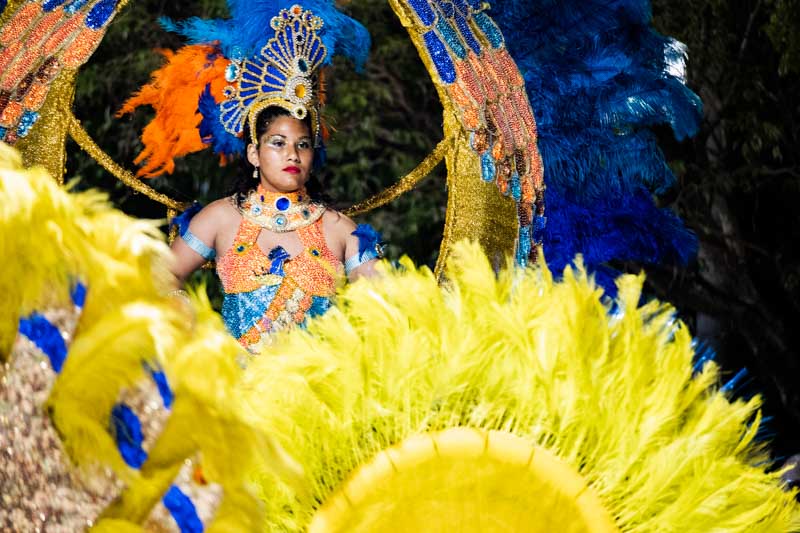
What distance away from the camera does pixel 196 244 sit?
12.7 feet

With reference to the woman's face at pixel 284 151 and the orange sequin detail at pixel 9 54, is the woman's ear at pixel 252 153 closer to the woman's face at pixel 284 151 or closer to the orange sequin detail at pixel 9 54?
the woman's face at pixel 284 151

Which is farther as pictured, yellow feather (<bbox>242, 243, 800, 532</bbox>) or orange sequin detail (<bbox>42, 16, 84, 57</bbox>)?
orange sequin detail (<bbox>42, 16, 84, 57</bbox>)

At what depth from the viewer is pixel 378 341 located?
4.74 ft

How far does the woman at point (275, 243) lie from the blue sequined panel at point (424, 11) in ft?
1.71

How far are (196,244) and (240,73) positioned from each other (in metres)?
0.59

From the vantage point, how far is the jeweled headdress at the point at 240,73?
3824mm

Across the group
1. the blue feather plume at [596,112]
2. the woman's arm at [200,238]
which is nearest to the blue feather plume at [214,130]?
the woman's arm at [200,238]

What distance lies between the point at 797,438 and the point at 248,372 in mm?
7692

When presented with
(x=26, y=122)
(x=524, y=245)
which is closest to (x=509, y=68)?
(x=524, y=245)

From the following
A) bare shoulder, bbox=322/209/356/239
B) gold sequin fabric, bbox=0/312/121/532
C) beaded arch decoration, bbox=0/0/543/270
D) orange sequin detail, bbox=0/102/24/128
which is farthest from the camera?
bare shoulder, bbox=322/209/356/239

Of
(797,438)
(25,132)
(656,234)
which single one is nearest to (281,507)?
(25,132)

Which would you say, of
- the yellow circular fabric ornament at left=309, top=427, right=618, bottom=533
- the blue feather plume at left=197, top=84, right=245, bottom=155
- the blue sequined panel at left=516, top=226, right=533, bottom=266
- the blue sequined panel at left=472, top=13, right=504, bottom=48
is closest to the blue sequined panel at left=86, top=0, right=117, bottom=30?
the blue feather plume at left=197, top=84, right=245, bottom=155

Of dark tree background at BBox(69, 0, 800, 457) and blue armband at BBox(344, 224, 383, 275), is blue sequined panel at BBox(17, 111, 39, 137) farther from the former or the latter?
dark tree background at BBox(69, 0, 800, 457)

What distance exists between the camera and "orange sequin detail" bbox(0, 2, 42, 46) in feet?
11.9
